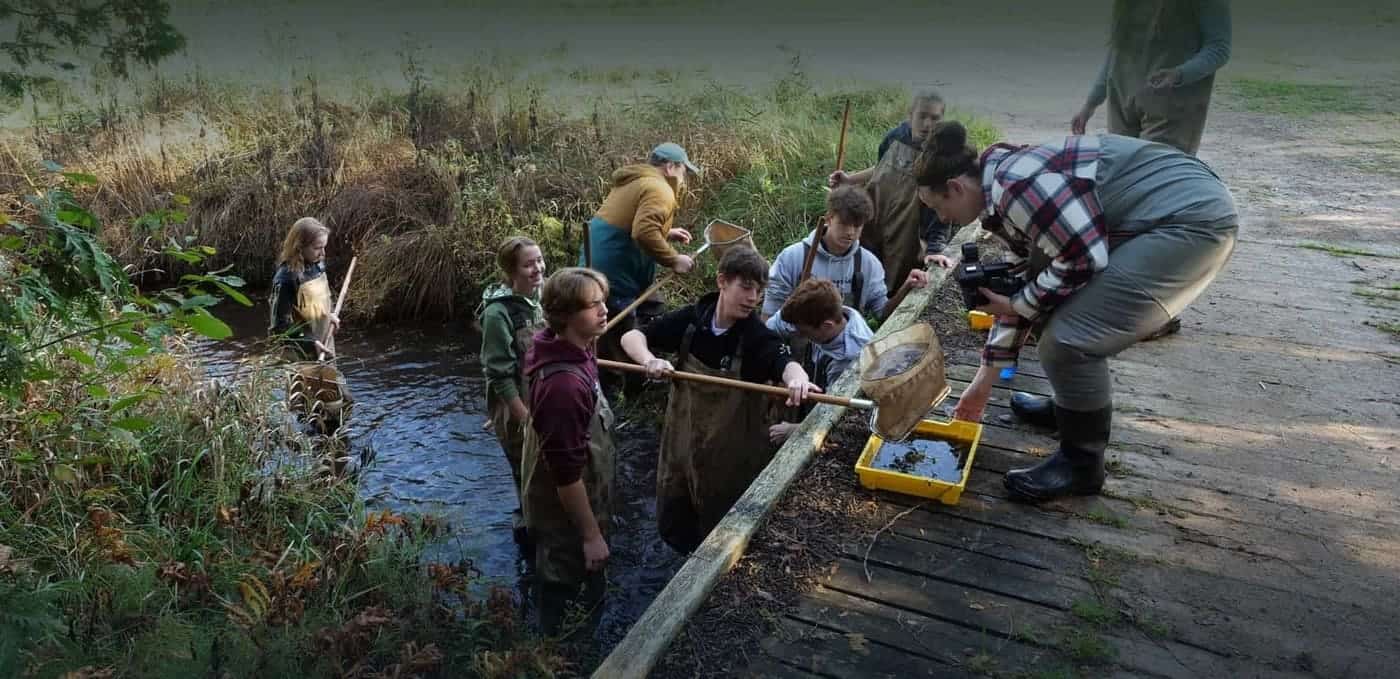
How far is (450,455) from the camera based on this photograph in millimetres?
6113

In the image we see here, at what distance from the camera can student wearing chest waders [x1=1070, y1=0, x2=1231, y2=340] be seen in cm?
473

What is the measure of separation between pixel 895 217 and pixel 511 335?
296cm

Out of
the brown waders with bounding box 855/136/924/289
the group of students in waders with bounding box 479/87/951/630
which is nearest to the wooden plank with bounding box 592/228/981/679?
the group of students in waders with bounding box 479/87/951/630

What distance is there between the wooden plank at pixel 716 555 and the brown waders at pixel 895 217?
2061 mm

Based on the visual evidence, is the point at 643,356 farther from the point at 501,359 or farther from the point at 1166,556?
the point at 1166,556

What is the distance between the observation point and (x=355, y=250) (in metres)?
8.76

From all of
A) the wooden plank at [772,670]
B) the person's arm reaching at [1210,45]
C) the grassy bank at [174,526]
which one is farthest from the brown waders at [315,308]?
the person's arm reaching at [1210,45]

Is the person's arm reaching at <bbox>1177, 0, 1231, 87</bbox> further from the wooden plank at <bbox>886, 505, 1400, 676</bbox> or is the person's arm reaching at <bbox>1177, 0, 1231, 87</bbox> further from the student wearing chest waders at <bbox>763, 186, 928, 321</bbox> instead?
the wooden plank at <bbox>886, 505, 1400, 676</bbox>

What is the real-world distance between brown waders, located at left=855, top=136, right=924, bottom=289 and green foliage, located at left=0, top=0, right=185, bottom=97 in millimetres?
4181

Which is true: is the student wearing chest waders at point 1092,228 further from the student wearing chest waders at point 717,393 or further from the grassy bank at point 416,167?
the grassy bank at point 416,167

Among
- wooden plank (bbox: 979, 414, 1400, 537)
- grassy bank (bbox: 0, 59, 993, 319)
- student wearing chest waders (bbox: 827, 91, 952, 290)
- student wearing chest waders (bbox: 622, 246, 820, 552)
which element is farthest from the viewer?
grassy bank (bbox: 0, 59, 993, 319)

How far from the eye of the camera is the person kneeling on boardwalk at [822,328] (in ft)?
A: 13.3

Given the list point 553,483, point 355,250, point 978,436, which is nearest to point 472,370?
point 355,250

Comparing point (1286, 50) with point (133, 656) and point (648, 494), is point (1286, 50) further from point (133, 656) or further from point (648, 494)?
point (133, 656)
